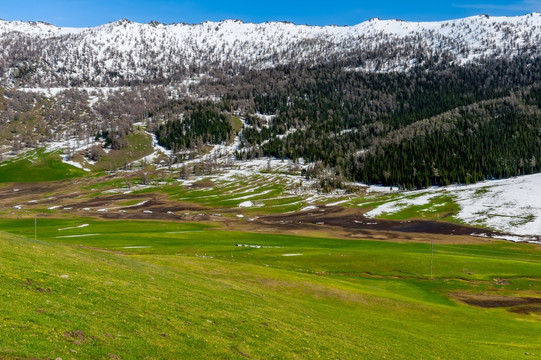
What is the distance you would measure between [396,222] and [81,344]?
18154cm

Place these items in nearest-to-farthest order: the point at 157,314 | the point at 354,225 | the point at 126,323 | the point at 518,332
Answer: the point at 126,323, the point at 157,314, the point at 518,332, the point at 354,225

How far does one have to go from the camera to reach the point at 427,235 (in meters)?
159

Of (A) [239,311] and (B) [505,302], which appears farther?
(B) [505,302]

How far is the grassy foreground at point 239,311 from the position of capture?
73.0 feet

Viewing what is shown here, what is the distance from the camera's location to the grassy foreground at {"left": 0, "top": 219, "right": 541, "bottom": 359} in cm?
2225

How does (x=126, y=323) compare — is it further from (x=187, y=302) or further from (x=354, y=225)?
(x=354, y=225)

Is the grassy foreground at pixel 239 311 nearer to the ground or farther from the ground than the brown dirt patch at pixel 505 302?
farther from the ground

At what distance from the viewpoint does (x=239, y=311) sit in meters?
36.9

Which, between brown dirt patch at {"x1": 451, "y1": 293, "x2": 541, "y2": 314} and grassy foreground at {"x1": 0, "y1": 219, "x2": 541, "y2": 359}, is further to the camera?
brown dirt patch at {"x1": 451, "y1": 293, "x2": 541, "y2": 314}

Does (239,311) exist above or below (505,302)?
above

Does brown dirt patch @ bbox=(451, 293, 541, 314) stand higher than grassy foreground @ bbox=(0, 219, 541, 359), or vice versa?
grassy foreground @ bbox=(0, 219, 541, 359)

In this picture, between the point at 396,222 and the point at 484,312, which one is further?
the point at 396,222

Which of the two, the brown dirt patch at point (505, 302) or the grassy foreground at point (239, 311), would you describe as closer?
the grassy foreground at point (239, 311)

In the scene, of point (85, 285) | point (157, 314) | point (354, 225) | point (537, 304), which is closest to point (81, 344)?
point (157, 314)
